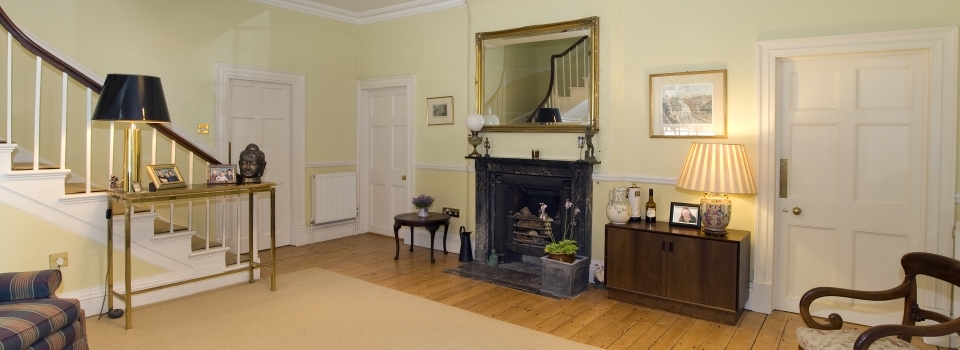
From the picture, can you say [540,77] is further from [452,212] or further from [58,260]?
[58,260]

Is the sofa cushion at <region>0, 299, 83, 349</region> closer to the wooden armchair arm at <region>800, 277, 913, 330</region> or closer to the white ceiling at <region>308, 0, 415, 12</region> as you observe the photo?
the wooden armchair arm at <region>800, 277, 913, 330</region>

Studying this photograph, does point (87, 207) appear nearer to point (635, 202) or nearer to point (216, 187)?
point (216, 187)

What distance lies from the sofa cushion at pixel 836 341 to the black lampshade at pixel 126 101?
3721 millimetres

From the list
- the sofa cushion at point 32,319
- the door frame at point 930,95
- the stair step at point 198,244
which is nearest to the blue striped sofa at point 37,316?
the sofa cushion at point 32,319

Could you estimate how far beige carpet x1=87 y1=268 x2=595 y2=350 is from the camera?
11.0 ft

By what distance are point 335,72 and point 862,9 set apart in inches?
196

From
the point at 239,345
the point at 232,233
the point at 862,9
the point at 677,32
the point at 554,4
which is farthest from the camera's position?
the point at 232,233

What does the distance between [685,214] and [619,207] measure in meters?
0.47

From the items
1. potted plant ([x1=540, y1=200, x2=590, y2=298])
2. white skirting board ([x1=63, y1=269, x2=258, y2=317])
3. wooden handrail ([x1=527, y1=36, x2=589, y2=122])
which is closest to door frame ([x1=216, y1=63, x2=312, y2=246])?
white skirting board ([x1=63, y1=269, x2=258, y2=317])

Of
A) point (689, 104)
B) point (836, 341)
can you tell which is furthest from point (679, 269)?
point (836, 341)

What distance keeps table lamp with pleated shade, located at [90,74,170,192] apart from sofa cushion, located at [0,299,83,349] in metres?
1.16

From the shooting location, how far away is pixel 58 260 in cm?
361

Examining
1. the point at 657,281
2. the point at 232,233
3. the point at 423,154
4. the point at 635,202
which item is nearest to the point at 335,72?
the point at 423,154

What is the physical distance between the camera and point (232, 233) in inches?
219
